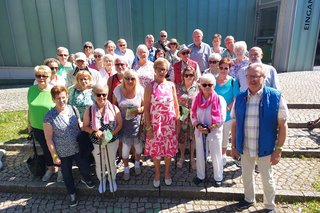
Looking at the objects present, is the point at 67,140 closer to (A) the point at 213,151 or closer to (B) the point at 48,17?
(A) the point at 213,151

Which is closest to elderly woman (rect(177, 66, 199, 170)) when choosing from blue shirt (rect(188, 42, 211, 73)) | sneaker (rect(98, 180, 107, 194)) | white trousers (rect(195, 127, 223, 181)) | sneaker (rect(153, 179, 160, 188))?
white trousers (rect(195, 127, 223, 181))

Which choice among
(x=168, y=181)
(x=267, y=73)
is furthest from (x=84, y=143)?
(x=267, y=73)

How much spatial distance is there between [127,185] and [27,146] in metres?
2.75

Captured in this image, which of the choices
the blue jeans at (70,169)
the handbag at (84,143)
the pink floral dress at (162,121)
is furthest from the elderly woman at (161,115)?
the blue jeans at (70,169)

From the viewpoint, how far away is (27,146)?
5359 millimetres

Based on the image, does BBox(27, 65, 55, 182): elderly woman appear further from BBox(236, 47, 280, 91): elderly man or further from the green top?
BBox(236, 47, 280, 91): elderly man

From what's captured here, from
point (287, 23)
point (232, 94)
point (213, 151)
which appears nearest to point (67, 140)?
point (213, 151)

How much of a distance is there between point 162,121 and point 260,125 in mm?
1412

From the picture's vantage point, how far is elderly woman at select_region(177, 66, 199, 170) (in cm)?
401

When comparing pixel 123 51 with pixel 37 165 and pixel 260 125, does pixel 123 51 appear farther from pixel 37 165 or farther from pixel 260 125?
pixel 260 125

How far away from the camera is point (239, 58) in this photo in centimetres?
459

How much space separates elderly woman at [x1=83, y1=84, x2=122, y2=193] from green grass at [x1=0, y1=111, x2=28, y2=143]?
3.08m

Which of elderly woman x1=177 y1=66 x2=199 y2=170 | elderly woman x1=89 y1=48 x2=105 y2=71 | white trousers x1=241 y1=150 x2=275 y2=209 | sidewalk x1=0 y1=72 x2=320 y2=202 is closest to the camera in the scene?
white trousers x1=241 y1=150 x2=275 y2=209

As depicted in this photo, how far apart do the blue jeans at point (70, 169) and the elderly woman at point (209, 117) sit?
186 centimetres
